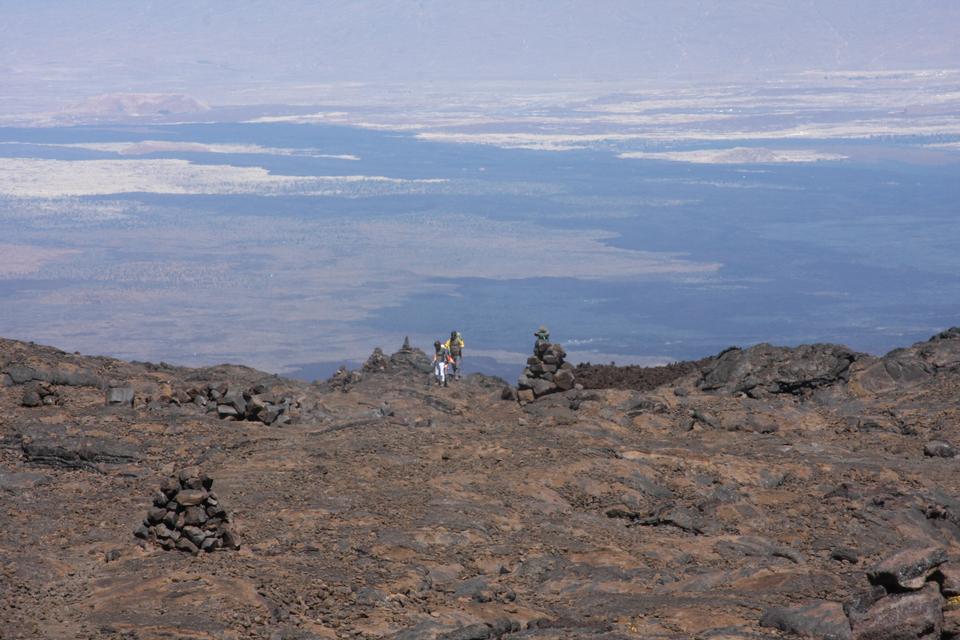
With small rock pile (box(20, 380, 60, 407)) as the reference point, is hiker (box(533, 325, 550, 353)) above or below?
above

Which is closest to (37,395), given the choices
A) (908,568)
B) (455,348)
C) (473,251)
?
(455,348)

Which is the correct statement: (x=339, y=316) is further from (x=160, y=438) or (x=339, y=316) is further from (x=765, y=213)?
(x=160, y=438)

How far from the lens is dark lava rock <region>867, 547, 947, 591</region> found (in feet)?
38.9

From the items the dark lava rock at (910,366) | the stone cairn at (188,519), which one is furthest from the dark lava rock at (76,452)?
the dark lava rock at (910,366)

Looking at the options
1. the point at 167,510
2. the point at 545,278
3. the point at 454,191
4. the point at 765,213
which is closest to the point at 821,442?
the point at 167,510

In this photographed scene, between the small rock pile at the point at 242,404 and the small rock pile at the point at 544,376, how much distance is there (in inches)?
192

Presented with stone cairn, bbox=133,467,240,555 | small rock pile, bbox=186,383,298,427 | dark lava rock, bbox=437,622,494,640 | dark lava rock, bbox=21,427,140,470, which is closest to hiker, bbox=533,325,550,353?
small rock pile, bbox=186,383,298,427

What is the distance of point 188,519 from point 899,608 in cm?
751

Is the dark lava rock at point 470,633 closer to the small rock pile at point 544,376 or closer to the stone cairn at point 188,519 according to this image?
the stone cairn at point 188,519

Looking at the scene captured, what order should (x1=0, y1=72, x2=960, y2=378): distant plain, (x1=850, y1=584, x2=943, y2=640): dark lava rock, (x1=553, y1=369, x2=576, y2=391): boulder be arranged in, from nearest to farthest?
(x1=850, y1=584, x2=943, y2=640): dark lava rock < (x1=553, y1=369, x2=576, y2=391): boulder < (x1=0, y1=72, x2=960, y2=378): distant plain

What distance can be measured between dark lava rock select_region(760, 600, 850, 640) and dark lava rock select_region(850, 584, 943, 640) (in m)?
0.14

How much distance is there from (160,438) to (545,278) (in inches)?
3520

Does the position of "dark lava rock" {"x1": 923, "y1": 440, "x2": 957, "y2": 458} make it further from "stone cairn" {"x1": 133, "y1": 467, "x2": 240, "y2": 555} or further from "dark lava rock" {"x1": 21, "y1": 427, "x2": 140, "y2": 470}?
"dark lava rock" {"x1": 21, "y1": 427, "x2": 140, "y2": 470}

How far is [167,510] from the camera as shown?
51.3ft
